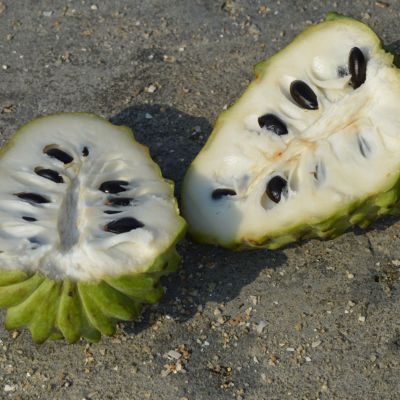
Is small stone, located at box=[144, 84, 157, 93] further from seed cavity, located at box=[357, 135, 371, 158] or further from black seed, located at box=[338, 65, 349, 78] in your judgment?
seed cavity, located at box=[357, 135, 371, 158]

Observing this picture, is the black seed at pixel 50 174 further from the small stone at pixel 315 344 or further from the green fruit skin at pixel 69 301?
the small stone at pixel 315 344

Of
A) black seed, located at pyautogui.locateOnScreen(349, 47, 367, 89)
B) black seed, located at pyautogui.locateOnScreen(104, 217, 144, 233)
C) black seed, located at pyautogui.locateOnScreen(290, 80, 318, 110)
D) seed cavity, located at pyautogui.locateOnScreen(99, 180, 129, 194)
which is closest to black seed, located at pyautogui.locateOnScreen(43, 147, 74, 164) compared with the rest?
seed cavity, located at pyautogui.locateOnScreen(99, 180, 129, 194)

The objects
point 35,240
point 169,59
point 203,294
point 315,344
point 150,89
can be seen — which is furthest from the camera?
point 169,59

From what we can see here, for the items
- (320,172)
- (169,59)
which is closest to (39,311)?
(320,172)

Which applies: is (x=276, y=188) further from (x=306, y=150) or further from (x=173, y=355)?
(x=173, y=355)

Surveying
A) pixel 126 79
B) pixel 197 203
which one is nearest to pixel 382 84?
pixel 197 203

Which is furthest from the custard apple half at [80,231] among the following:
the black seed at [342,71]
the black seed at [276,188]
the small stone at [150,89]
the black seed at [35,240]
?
the black seed at [342,71]
